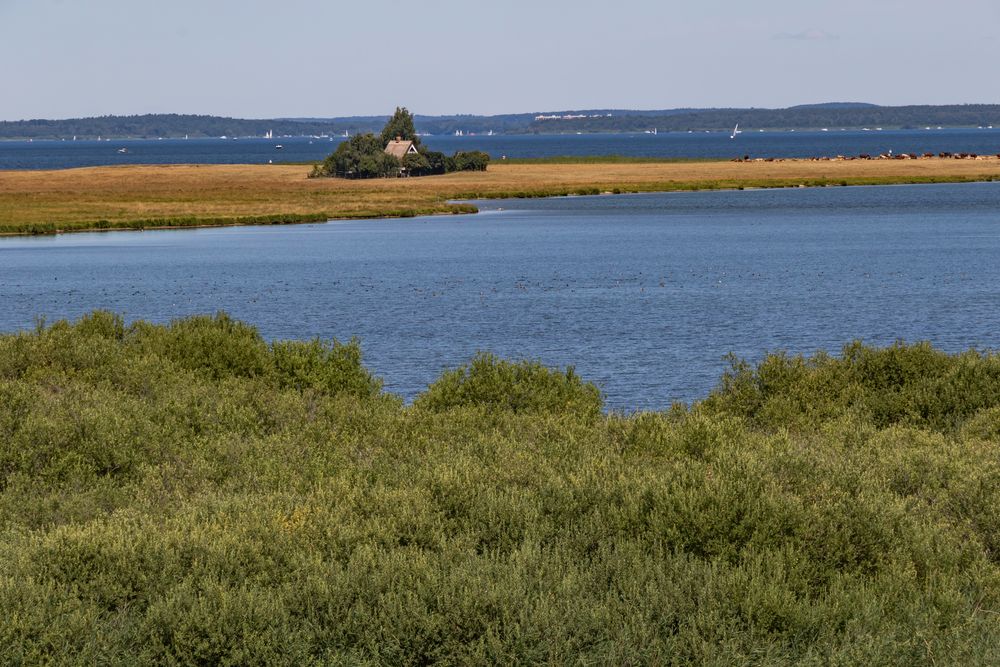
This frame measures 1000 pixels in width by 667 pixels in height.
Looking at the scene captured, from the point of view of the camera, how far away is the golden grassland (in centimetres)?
11019

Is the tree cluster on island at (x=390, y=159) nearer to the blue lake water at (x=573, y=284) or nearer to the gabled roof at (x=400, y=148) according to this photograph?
the gabled roof at (x=400, y=148)

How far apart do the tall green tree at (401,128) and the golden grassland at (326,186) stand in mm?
12709

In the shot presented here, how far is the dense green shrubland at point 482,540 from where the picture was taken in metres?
11.4

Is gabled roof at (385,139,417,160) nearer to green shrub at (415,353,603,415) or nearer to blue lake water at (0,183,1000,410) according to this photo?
blue lake water at (0,183,1000,410)

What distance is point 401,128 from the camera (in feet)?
577

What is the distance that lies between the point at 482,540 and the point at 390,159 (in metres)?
151

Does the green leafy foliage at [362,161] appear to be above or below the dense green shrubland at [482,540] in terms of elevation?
above

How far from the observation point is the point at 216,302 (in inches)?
2323

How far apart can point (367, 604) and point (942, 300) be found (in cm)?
4857

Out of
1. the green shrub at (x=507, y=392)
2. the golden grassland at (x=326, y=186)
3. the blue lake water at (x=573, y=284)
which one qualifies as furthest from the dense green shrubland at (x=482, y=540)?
the golden grassland at (x=326, y=186)

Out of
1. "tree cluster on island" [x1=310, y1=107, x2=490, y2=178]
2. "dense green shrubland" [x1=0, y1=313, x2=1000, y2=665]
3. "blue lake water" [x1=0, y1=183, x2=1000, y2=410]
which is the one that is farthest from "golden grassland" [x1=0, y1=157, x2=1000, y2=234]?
"dense green shrubland" [x1=0, y1=313, x2=1000, y2=665]

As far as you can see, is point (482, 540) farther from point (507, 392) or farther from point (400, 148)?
point (400, 148)

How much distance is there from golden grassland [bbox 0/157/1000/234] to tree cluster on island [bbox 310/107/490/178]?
12.7 ft

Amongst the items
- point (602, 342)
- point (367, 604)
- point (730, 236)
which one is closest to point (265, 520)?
point (367, 604)
